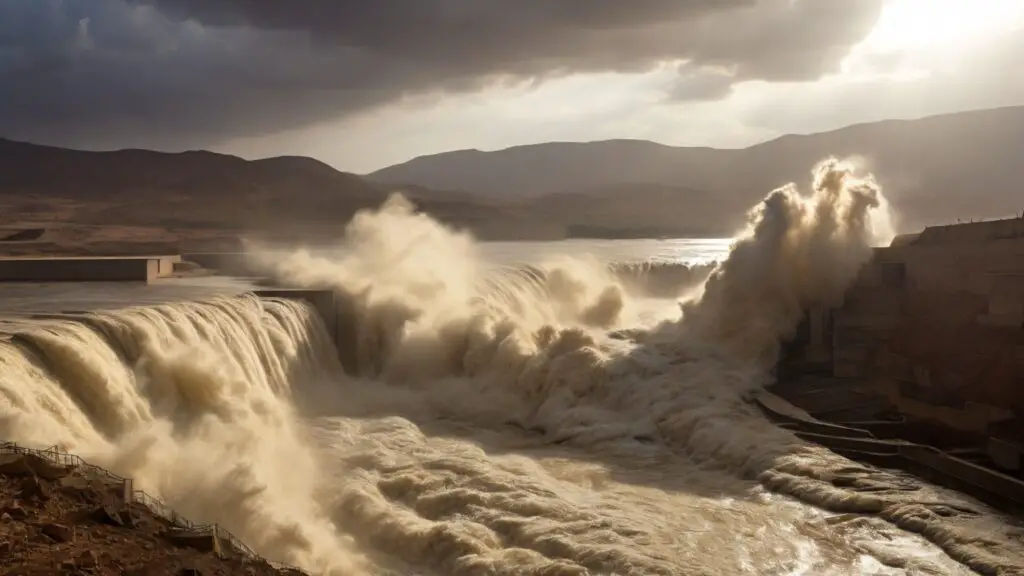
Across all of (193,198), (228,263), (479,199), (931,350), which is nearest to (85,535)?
(931,350)

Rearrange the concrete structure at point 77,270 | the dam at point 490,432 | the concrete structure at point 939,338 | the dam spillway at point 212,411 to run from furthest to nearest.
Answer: the concrete structure at point 77,270 < the concrete structure at point 939,338 < the dam at point 490,432 < the dam spillway at point 212,411

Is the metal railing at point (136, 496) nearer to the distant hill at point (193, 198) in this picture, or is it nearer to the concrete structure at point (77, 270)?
the concrete structure at point (77, 270)

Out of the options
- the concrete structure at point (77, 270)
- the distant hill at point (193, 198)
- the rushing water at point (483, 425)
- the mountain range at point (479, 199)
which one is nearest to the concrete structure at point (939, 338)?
the rushing water at point (483, 425)

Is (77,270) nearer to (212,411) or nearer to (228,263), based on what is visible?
(228,263)

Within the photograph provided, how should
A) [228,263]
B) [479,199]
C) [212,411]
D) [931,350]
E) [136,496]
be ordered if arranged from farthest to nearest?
[479,199], [228,263], [931,350], [212,411], [136,496]

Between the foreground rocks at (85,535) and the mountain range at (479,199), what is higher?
the mountain range at (479,199)

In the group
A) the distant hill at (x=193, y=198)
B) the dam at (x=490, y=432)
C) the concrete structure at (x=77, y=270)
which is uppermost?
the distant hill at (x=193, y=198)

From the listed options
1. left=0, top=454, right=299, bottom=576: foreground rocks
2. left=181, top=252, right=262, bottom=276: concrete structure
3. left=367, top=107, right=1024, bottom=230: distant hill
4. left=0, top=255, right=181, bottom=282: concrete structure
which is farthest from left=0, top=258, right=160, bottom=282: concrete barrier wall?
left=367, top=107, right=1024, bottom=230: distant hill
